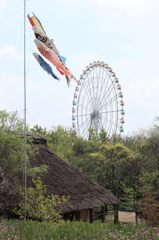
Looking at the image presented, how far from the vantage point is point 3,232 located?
349 inches

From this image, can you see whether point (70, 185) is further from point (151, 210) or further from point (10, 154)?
point (151, 210)

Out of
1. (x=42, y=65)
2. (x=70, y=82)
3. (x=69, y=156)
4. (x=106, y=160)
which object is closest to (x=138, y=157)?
(x=106, y=160)

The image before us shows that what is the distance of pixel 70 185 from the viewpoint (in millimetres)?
16125

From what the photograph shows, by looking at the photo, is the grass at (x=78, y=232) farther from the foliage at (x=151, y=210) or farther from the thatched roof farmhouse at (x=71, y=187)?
the foliage at (x=151, y=210)

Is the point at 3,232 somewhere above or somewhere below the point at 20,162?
below

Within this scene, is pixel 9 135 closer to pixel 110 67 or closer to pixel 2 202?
pixel 2 202

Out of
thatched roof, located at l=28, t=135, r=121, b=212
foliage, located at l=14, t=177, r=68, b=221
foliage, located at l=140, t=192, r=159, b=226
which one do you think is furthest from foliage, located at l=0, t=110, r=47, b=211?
foliage, located at l=140, t=192, r=159, b=226

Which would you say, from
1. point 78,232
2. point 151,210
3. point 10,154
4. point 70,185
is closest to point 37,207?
point 10,154

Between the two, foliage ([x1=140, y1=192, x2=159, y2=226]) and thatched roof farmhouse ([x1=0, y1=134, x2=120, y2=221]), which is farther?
foliage ([x1=140, y1=192, x2=159, y2=226])

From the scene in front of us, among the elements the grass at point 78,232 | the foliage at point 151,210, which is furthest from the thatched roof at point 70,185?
the grass at point 78,232

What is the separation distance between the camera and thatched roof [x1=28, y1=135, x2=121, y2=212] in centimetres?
1502

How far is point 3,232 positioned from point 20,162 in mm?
3870

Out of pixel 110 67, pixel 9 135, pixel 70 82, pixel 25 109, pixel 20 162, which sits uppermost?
pixel 110 67

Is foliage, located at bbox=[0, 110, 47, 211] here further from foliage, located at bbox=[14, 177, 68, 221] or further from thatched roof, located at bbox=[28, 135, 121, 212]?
thatched roof, located at bbox=[28, 135, 121, 212]
